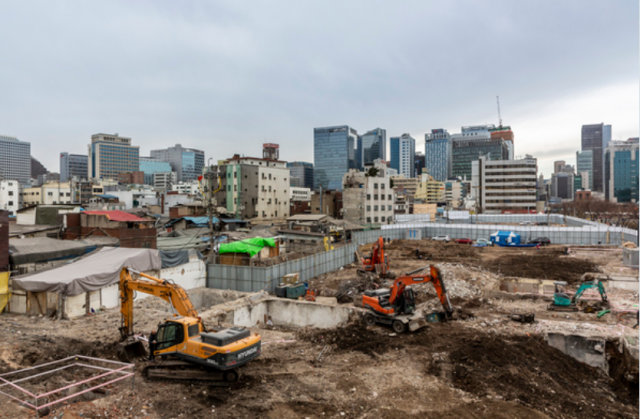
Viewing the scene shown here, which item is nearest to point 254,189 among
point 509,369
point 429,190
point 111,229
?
point 111,229

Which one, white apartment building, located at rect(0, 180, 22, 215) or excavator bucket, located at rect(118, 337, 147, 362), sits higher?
white apartment building, located at rect(0, 180, 22, 215)

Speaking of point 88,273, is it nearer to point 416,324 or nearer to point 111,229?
point 111,229

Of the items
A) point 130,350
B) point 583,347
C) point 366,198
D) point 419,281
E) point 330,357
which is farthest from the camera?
point 366,198

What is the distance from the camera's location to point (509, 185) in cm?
10200

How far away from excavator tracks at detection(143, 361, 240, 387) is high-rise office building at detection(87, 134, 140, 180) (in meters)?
194

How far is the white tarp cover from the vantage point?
59.9 ft

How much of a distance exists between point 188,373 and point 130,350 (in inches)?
126

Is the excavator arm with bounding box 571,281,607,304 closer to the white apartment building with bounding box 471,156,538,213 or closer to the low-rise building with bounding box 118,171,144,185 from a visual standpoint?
the white apartment building with bounding box 471,156,538,213

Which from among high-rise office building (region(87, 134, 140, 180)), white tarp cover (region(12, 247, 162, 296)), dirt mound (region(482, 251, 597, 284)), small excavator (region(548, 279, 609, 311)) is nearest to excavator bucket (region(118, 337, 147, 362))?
white tarp cover (region(12, 247, 162, 296))

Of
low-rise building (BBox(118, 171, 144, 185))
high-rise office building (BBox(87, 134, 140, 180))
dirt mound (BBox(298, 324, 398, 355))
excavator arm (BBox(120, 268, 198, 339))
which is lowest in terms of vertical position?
dirt mound (BBox(298, 324, 398, 355))

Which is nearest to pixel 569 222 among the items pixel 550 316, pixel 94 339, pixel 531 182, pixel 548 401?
pixel 531 182

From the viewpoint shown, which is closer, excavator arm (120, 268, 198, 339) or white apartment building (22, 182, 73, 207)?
excavator arm (120, 268, 198, 339)

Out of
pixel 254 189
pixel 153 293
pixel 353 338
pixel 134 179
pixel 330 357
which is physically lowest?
pixel 330 357

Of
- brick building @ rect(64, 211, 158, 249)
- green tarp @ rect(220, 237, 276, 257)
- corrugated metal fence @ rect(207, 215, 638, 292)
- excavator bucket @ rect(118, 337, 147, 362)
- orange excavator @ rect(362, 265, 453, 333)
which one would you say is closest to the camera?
excavator bucket @ rect(118, 337, 147, 362)
